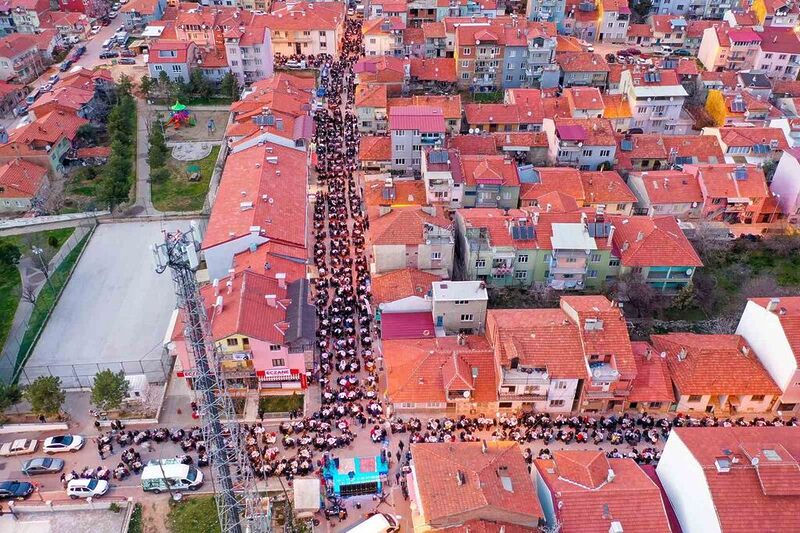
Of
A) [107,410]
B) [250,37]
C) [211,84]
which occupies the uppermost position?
[250,37]

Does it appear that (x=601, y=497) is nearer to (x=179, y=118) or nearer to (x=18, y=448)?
(x=18, y=448)

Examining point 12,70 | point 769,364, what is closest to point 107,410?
point 769,364

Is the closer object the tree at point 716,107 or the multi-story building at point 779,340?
the multi-story building at point 779,340

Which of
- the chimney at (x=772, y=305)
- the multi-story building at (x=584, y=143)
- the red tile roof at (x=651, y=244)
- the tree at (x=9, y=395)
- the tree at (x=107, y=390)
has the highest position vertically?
the multi-story building at (x=584, y=143)

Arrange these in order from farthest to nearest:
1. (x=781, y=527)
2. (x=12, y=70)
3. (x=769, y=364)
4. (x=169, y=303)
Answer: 1. (x=12, y=70)
2. (x=169, y=303)
3. (x=769, y=364)
4. (x=781, y=527)

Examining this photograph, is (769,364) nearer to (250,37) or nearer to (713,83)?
(713,83)

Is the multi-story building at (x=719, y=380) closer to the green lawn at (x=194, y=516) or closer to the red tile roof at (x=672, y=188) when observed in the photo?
the red tile roof at (x=672, y=188)

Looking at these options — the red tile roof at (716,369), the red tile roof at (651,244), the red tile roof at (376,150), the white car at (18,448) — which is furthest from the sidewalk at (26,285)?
the red tile roof at (651,244)
